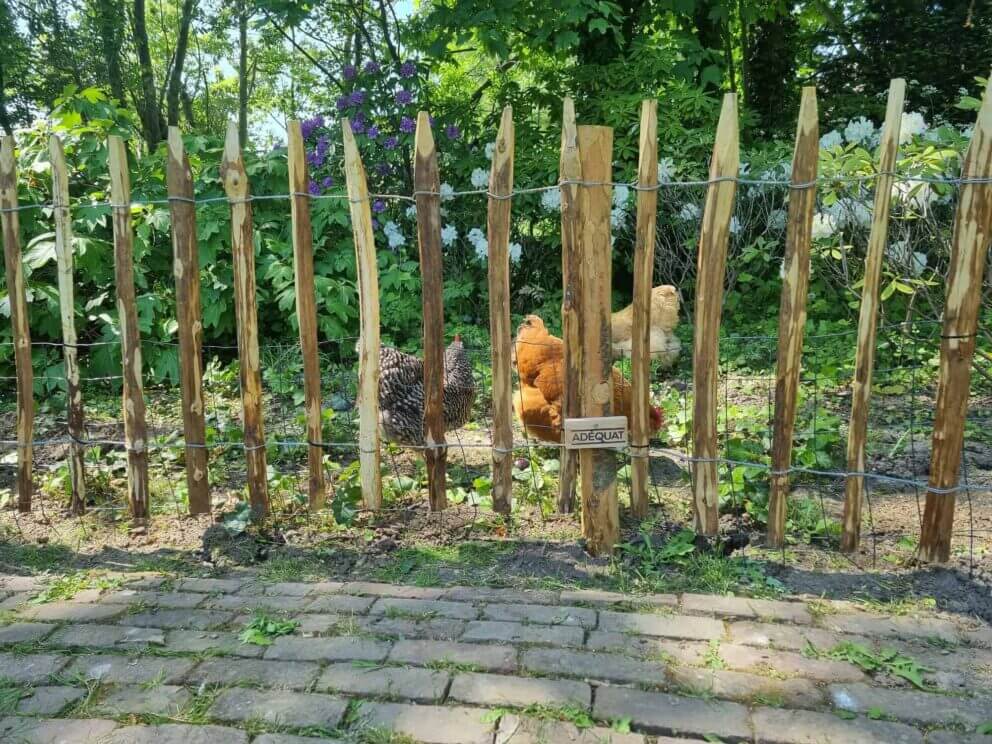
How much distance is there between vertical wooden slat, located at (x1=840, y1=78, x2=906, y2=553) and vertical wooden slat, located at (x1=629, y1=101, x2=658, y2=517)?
796mm

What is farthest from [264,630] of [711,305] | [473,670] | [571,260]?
[711,305]

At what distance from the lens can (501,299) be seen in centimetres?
310

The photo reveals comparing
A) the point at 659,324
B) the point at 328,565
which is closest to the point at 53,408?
the point at 328,565

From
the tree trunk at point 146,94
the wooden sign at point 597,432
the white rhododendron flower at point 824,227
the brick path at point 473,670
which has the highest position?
the tree trunk at point 146,94

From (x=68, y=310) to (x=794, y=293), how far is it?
10.4 feet

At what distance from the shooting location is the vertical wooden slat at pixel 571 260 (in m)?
2.89

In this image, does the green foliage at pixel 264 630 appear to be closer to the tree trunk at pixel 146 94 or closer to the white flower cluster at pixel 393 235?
the white flower cluster at pixel 393 235

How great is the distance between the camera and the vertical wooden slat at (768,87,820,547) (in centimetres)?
274

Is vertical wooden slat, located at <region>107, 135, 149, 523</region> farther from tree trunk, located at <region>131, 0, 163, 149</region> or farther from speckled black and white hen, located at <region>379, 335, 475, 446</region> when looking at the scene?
tree trunk, located at <region>131, 0, 163, 149</region>

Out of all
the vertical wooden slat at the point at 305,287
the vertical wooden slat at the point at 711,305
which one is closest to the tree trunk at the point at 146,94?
the vertical wooden slat at the point at 305,287

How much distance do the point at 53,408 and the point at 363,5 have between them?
5872mm

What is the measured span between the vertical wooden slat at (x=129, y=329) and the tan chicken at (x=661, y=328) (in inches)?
153

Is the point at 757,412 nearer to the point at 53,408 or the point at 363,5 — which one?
the point at 53,408

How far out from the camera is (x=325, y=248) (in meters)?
7.04
